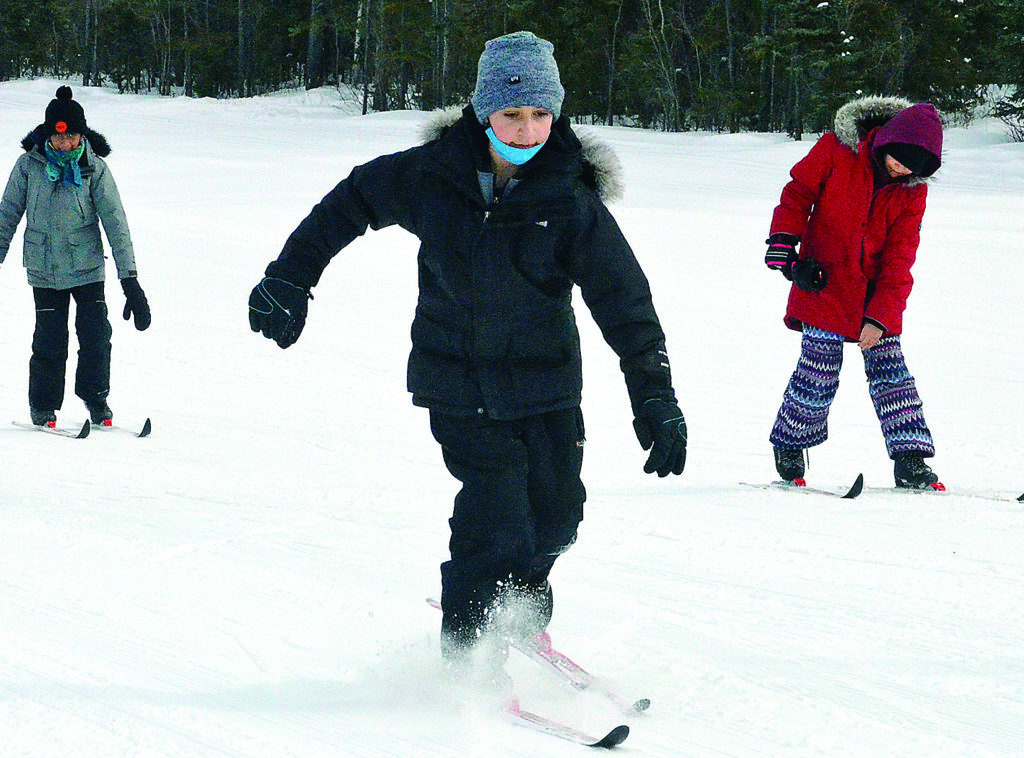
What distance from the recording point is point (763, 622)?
3.12 m

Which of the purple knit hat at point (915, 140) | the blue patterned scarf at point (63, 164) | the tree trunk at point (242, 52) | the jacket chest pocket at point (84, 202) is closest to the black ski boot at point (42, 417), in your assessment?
the jacket chest pocket at point (84, 202)

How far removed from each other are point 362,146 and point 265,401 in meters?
13.7

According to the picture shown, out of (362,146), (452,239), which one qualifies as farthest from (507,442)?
(362,146)

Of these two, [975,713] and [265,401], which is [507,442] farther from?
[265,401]

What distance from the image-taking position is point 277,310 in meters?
2.63

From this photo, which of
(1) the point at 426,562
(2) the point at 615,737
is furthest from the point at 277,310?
(1) the point at 426,562

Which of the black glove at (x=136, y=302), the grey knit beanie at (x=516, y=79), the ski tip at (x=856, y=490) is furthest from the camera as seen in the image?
the black glove at (x=136, y=302)

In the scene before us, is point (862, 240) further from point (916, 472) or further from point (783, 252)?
point (916, 472)

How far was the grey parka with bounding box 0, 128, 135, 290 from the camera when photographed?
18.1 ft

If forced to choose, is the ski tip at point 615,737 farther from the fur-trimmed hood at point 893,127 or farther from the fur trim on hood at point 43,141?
the fur trim on hood at point 43,141

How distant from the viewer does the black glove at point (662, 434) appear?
235 centimetres

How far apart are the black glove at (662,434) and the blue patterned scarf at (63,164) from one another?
398 centimetres

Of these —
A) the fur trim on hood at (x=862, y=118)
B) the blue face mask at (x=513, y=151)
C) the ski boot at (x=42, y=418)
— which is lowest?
the ski boot at (x=42, y=418)

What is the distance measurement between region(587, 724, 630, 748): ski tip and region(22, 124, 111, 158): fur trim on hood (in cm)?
413
